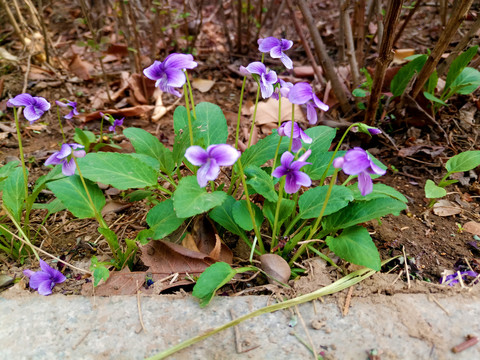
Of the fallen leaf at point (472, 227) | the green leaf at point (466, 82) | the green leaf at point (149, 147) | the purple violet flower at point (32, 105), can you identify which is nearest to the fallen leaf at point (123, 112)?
the green leaf at point (149, 147)

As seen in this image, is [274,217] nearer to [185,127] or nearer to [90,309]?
[185,127]

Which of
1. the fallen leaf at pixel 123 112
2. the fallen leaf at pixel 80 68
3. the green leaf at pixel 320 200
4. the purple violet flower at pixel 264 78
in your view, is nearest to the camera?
the purple violet flower at pixel 264 78

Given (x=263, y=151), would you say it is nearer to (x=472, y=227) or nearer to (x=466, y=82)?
(x=472, y=227)

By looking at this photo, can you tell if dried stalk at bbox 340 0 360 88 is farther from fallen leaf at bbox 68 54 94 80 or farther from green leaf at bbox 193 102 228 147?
fallen leaf at bbox 68 54 94 80

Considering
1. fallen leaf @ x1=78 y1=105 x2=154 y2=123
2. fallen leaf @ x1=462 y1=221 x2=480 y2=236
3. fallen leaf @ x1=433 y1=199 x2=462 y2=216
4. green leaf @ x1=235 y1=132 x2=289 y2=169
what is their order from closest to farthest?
green leaf @ x1=235 y1=132 x2=289 y2=169 → fallen leaf @ x1=462 y1=221 x2=480 y2=236 → fallen leaf @ x1=433 y1=199 x2=462 y2=216 → fallen leaf @ x1=78 y1=105 x2=154 y2=123

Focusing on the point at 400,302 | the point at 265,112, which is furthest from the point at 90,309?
the point at 265,112

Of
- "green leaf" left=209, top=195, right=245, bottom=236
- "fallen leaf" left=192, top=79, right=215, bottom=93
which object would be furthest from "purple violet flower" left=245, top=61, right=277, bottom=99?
"fallen leaf" left=192, top=79, right=215, bottom=93

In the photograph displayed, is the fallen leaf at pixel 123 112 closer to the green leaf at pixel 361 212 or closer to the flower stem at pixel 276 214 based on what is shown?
the flower stem at pixel 276 214
